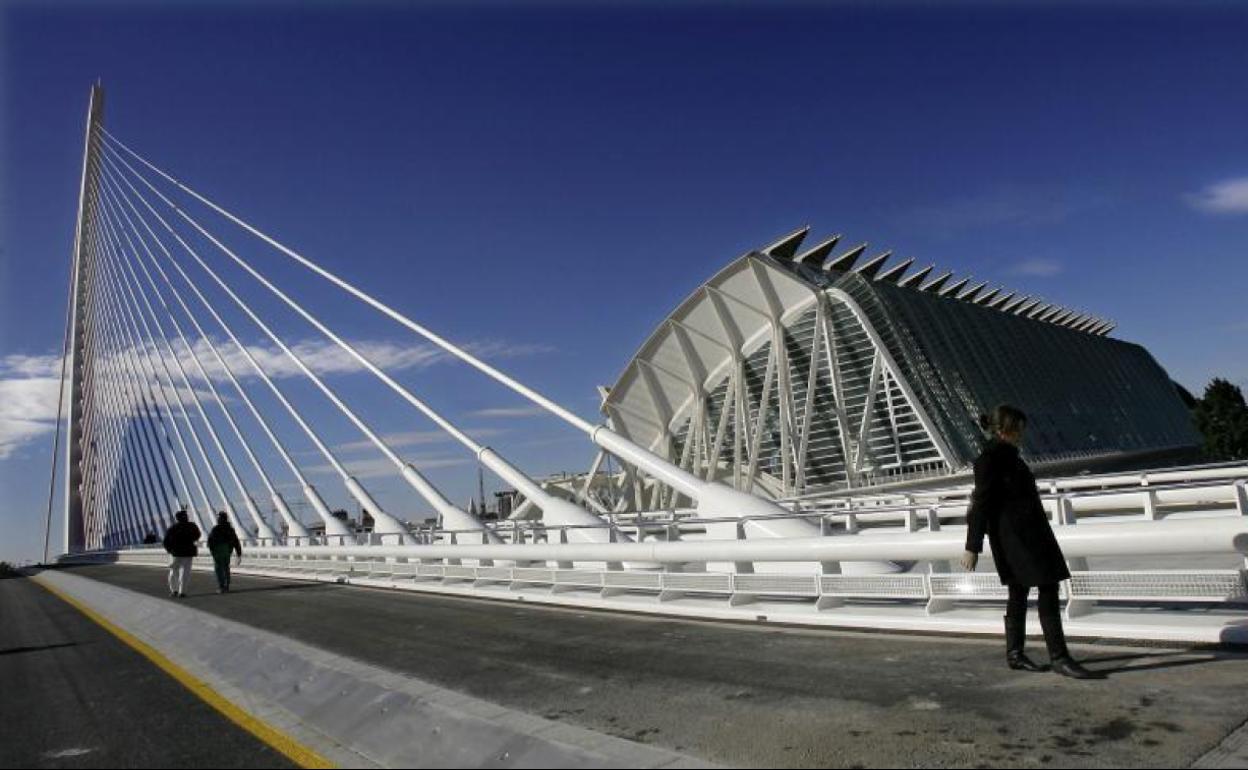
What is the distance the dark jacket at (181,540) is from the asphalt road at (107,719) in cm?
708

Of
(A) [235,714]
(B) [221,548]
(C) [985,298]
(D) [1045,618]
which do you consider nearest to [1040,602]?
(D) [1045,618]

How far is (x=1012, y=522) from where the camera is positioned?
5520 mm

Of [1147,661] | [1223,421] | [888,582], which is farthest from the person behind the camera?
[1223,421]

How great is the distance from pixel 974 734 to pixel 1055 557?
63.6 inches

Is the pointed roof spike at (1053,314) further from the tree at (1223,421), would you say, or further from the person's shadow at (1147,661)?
the person's shadow at (1147,661)

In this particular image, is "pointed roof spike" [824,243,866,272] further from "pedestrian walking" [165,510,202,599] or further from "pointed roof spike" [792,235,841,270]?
"pedestrian walking" [165,510,202,599]

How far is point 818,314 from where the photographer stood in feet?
127

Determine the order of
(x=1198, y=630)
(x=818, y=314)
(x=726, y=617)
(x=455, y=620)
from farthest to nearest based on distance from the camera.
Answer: (x=818, y=314) → (x=455, y=620) → (x=726, y=617) → (x=1198, y=630)

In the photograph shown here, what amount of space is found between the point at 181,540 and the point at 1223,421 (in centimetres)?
6068

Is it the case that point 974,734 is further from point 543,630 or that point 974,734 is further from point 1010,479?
point 543,630

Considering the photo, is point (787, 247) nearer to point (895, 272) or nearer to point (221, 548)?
point (895, 272)

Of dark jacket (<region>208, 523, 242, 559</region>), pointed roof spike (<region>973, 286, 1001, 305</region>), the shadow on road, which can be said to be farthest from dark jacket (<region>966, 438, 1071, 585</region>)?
pointed roof spike (<region>973, 286, 1001, 305</region>)

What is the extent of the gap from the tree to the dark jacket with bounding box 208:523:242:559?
192ft

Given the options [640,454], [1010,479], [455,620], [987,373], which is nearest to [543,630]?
[455,620]
